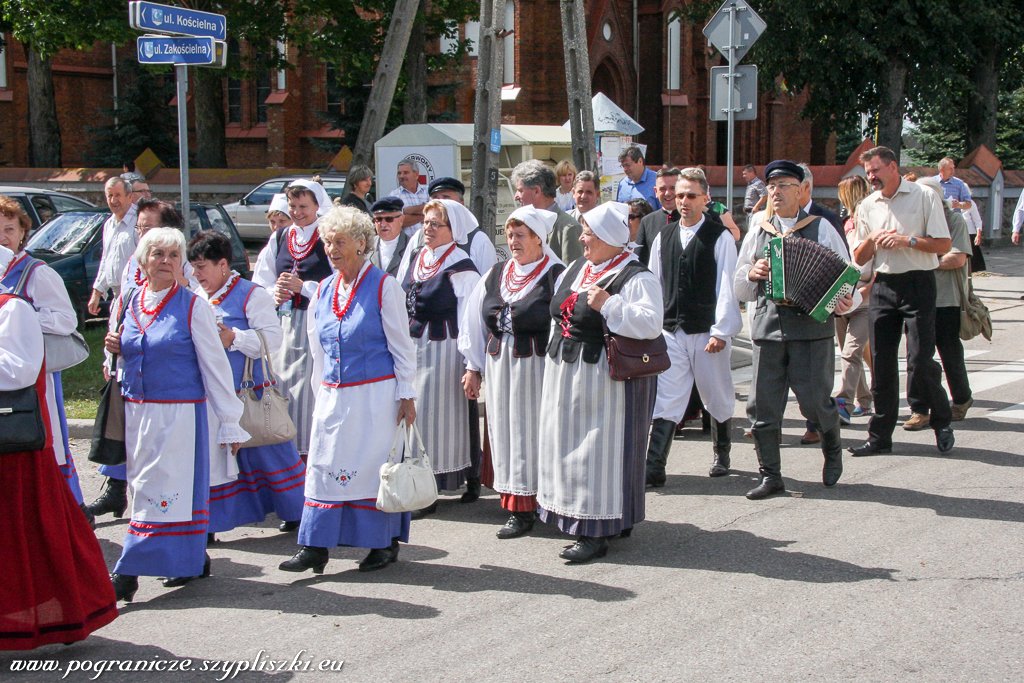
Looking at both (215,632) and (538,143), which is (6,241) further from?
(538,143)

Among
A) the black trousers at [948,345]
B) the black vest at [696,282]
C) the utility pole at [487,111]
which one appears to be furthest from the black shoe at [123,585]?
the utility pole at [487,111]

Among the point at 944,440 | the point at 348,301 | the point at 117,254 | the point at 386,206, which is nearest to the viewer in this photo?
the point at 348,301

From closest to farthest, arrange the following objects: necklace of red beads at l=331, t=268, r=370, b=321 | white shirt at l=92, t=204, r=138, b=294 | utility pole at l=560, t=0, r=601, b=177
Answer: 1. necklace of red beads at l=331, t=268, r=370, b=321
2. white shirt at l=92, t=204, r=138, b=294
3. utility pole at l=560, t=0, r=601, b=177

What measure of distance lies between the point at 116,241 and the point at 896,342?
6229mm

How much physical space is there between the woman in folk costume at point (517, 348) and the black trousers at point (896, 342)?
2964 mm

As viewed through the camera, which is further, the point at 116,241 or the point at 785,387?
the point at 116,241

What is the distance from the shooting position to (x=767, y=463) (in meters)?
6.64

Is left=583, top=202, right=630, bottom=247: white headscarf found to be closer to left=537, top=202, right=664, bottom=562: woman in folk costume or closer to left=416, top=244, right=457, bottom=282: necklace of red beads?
left=537, top=202, right=664, bottom=562: woman in folk costume

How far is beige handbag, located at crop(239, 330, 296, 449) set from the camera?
5.71m

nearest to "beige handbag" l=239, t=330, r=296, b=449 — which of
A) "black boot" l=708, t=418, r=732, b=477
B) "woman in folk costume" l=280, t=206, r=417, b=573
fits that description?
"woman in folk costume" l=280, t=206, r=417, b=573

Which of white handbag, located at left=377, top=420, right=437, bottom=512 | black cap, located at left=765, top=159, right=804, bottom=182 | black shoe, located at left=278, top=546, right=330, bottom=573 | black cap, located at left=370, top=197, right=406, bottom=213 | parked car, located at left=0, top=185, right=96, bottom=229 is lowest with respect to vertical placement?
black shoe, located at left=278, top=546, right=330, bottom=573

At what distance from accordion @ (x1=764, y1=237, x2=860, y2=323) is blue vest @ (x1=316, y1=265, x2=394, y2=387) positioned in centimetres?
253

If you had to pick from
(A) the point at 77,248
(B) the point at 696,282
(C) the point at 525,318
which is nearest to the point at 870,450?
(B) the point at 696,282

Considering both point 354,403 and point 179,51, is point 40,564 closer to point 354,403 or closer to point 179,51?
point 354,403
